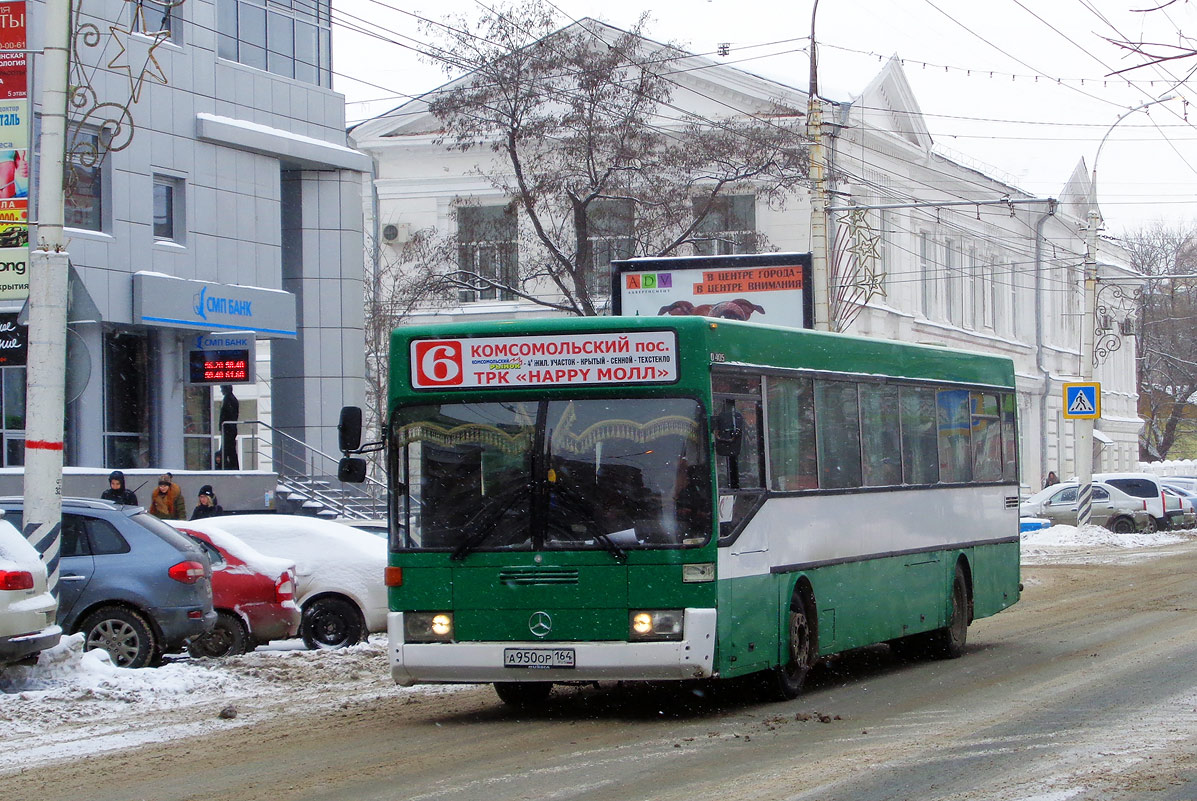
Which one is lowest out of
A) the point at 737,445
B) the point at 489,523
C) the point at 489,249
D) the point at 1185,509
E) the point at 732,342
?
the point at 1185,509

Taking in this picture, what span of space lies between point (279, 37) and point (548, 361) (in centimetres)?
2362

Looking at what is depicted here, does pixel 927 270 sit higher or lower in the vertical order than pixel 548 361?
higher

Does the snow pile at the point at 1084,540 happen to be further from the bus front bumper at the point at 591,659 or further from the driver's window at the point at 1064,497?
the bus front bumper at the point at 591,659

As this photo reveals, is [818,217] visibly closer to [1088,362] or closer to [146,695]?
[1088,362]

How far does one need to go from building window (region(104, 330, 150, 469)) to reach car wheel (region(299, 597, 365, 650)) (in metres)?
13.4

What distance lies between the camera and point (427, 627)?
1141 cm

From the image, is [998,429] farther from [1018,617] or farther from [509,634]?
[509,634]

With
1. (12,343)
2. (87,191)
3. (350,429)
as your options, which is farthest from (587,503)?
(87,191)

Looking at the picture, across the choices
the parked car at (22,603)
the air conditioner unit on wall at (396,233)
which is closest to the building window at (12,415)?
the parked car at (22,603)

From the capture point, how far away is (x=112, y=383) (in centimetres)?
2975

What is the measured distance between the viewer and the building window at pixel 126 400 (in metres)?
29.6

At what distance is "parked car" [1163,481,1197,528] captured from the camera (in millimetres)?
45906

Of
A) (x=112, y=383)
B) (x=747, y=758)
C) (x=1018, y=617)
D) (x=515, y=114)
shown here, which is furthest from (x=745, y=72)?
(x=747, y=758)

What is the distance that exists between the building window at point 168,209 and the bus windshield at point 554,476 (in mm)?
19829
